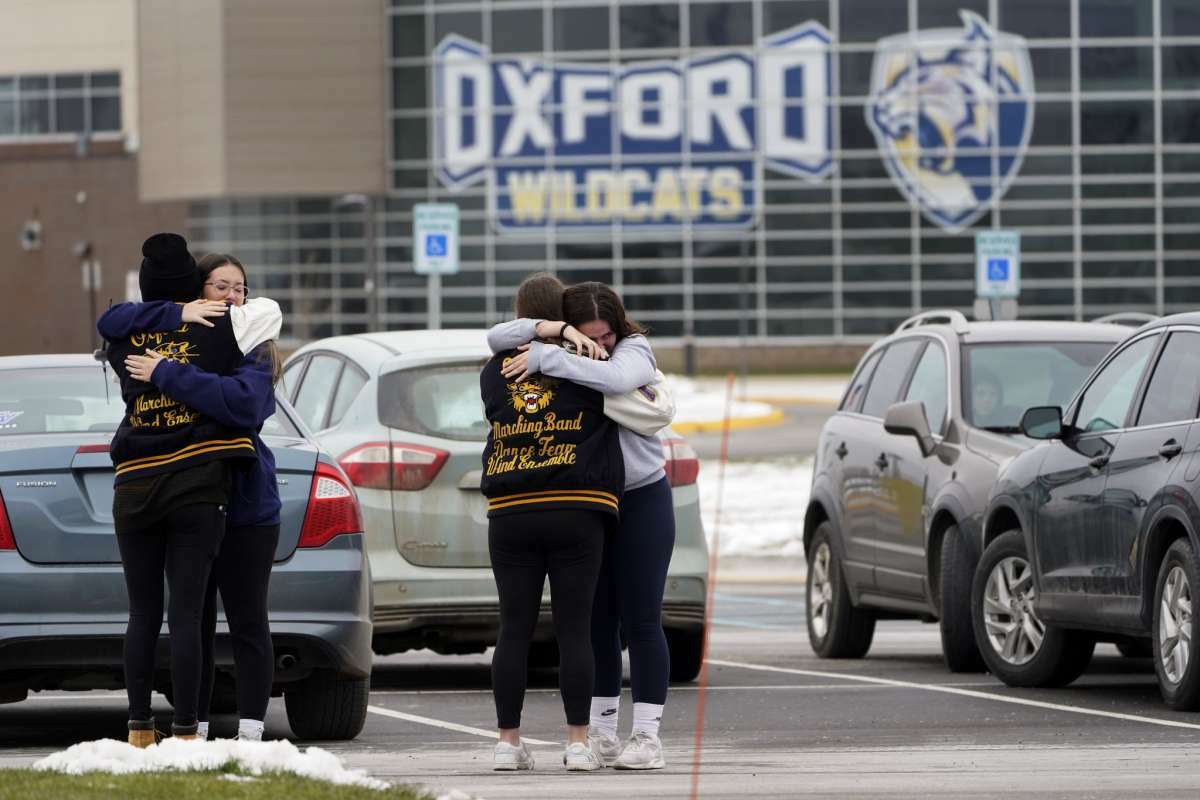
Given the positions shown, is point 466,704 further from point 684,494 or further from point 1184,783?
point 1184,783

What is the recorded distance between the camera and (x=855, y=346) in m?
62.4

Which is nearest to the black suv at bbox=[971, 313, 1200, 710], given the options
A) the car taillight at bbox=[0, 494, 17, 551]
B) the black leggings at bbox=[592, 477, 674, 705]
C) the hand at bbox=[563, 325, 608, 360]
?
the black leggings at bbox=[592, 477, 674, 705]

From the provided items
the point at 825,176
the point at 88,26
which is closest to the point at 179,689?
the point at 825,176

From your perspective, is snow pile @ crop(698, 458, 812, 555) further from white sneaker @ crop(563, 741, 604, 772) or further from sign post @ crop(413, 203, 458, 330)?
white sneaker @ crop(563, 741, 604, 772)

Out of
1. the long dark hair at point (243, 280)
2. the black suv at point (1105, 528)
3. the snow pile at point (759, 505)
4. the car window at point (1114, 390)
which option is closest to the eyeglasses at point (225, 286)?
the long dark hair at point (243, 280)

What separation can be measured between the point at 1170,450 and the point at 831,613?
13.2ft

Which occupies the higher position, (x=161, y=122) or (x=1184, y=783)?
(x=161, y=122)

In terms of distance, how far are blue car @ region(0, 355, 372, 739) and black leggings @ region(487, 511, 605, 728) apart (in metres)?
1.13

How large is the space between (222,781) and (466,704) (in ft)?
13.6

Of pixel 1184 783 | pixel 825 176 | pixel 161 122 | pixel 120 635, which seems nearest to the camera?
pixel 1184 783

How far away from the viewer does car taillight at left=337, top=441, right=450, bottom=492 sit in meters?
10.6

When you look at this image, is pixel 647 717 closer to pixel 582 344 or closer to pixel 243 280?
pixel 582 344

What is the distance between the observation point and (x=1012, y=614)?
1109cm

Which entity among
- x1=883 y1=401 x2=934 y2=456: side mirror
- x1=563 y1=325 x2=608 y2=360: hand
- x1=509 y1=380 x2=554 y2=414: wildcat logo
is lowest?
x1=883 y1=401 x2=934 y2=456: side mirror
